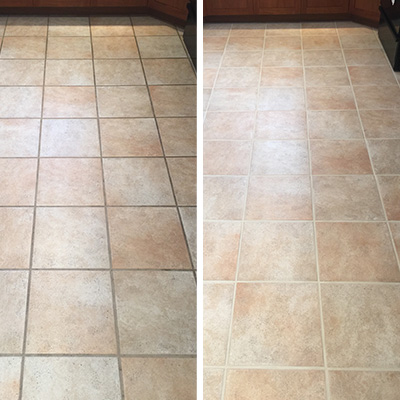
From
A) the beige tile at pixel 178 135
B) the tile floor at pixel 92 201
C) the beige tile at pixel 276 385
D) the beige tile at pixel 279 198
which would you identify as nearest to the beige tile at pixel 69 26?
the tile floor at pixel 92 201

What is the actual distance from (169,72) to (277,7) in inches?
179

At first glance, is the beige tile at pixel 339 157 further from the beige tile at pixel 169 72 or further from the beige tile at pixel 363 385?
the beige tile at pixel 169 72

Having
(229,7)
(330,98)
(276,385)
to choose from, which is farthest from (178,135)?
(229,7)

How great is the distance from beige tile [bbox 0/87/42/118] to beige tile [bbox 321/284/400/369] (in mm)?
1545

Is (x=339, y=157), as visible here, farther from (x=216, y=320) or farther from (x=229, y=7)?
(x=229, y=7)

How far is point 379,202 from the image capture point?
262 cm

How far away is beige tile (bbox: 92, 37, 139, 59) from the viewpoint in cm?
56

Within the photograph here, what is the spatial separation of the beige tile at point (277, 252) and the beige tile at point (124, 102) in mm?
1700

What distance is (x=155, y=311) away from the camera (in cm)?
63

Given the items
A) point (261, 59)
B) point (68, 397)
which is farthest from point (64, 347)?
point (261, 59)

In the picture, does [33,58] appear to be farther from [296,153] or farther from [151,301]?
[296,153]

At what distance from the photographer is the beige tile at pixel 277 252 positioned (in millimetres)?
2244

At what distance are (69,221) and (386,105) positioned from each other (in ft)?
10.4

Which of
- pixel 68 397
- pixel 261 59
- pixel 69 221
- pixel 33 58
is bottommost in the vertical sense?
pixel 261 59
